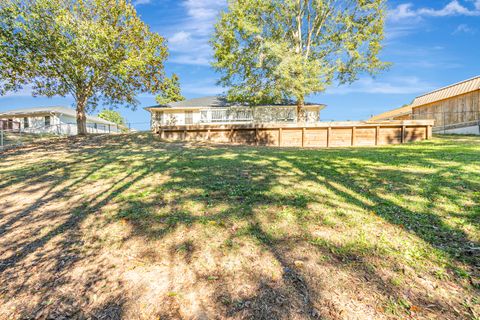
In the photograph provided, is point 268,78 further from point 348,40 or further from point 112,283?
point 112,283

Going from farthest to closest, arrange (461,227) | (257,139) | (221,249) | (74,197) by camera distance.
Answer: (257,139)
(74,197)
(461,227)
(221,249)

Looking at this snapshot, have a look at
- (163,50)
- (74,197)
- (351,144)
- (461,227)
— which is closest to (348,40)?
(351,144)

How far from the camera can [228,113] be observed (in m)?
25.2

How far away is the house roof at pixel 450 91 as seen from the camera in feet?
65.6

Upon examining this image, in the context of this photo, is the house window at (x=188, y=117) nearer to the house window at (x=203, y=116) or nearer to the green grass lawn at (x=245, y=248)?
the house window at (x=203, y=116)

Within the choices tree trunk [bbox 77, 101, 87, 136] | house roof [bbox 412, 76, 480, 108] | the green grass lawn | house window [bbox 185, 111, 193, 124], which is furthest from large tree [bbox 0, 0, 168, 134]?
house roof [bbox 412, 76, 480, 108]

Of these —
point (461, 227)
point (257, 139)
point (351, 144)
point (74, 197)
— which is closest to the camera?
point (461, 227)

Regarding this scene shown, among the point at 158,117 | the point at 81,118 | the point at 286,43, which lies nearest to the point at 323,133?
the point at 286,43

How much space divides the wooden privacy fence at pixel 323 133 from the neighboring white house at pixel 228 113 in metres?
9.39

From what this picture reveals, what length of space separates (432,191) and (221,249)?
4.37 metres

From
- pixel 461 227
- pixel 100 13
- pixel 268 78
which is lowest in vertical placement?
pixel 461 227

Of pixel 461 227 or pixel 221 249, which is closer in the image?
pixel 221 249

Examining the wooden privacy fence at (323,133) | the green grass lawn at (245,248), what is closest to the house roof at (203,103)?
the wooden privacy fence at (323,133)

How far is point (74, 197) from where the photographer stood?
16.8 feet
